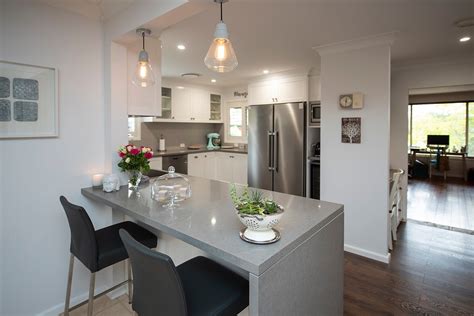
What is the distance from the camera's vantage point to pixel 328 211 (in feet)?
5.17

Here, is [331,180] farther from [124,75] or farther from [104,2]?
[104,2]

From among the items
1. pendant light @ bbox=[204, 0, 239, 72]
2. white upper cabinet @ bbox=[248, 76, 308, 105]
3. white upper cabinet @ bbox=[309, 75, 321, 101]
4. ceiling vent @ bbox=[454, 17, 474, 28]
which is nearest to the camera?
pendant light @ bbox=[204, 0, 239, 72]

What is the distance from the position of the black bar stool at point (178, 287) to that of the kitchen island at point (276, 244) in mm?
120

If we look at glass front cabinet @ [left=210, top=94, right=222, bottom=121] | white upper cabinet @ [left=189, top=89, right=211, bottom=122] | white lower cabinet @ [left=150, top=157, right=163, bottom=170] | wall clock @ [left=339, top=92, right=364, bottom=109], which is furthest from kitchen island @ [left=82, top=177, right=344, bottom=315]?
glass front cabinet @ [left=210, top=94, right=222, bottom=121]

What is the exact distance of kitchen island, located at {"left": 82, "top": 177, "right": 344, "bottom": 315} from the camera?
1.03 meters

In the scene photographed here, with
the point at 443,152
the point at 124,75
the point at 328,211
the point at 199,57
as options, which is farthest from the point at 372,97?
the point at 443,152

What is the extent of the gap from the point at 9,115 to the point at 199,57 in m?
2.27

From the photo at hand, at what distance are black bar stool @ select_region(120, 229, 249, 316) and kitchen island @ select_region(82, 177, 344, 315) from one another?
12 cm

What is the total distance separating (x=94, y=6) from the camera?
2.02m

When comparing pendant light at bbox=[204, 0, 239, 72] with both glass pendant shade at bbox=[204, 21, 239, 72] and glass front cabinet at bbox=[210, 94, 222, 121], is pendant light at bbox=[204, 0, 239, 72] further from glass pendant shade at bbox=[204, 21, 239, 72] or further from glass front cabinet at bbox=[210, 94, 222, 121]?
glass front cabinet at bbox=[210, 94, 222, 121]

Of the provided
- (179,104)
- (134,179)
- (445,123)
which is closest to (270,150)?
(179,104)

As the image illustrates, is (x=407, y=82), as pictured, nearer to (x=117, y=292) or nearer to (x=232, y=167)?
(x=232, y=167)

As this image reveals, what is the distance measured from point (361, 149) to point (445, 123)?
22.2 ft

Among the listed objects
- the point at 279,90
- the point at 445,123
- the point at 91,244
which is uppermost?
the point at 279,90
